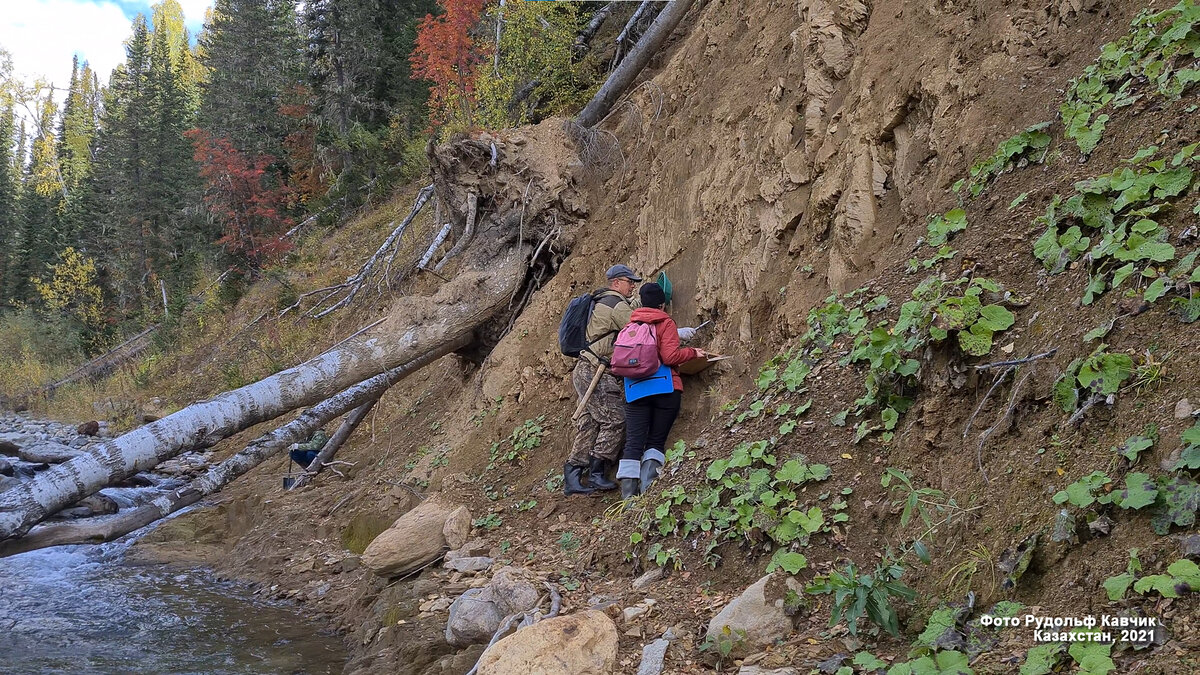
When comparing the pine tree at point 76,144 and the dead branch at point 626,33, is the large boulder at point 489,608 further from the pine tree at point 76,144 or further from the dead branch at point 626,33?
the pine tree at point 76,144

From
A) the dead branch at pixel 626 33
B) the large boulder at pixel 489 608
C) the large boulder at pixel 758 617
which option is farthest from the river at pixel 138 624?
the dead branch at pixel 626 33

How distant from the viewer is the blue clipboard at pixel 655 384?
570 centimetres

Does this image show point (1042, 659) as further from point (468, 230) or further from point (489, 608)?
point (468, 230)

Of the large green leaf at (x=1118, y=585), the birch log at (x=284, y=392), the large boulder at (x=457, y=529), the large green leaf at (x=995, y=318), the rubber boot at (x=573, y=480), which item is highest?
the birch log at (x=284, y=392)

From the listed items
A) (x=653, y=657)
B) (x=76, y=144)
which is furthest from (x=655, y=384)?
(x=76, y=144)

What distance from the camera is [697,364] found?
19.5ft

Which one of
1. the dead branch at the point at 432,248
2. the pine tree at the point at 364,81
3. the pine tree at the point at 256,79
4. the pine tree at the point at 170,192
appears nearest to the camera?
the dead branch at the point at 432,248

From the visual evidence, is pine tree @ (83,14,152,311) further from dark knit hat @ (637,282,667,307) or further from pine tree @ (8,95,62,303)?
dark knit hat @ (637,282,667,307)

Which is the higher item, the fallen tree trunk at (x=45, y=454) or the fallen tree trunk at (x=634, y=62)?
the fallen tree trunk at (x=634, y=62)

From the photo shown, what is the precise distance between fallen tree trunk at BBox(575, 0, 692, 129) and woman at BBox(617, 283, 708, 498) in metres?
4.85

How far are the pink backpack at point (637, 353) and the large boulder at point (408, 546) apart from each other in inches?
86.1

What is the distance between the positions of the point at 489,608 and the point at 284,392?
380 centimetres

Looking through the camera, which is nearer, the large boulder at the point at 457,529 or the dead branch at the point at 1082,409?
the dead branch at the point at 1082,409

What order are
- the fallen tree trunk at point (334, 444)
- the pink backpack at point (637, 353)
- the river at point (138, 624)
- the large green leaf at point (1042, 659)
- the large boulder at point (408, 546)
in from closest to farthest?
the large green leaf at point (1042, 659), the river at point (138, 624), the pink backpack at point (637, 353), the large boulder at point (408, 546), the fallen tree trunk at point (334, 444)
